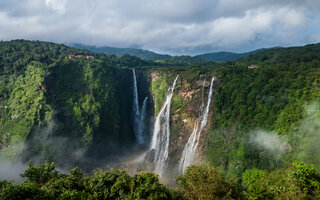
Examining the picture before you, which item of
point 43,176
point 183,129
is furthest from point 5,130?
point 183,129

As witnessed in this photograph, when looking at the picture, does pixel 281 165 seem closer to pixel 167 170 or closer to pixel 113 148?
pixel 167 170

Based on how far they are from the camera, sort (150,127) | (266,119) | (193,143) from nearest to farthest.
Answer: (266,119), (193,143), (150,127)

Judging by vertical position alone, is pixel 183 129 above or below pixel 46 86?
below

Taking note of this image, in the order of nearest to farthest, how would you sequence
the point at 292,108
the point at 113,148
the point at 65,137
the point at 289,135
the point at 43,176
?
the point at 43,176, the point at 289,135, the point at 292,108, the point at 65,137, the point at 113,148

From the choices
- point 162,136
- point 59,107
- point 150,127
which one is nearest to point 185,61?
point 150,127

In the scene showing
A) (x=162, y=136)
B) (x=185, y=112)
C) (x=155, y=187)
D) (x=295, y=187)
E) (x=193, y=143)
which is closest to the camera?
(x=295, y=187)

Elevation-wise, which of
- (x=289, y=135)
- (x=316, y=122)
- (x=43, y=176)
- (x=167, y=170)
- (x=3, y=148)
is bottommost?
(x=167, y=170)

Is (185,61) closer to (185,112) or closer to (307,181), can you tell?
(185,112)
